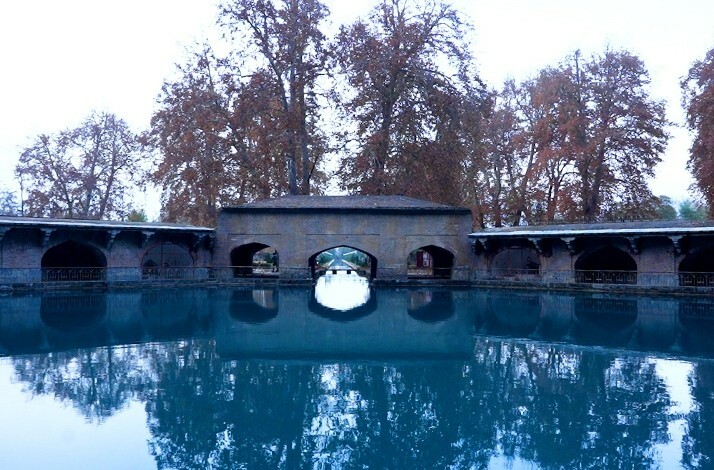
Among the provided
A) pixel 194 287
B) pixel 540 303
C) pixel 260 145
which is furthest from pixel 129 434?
pixel 260 145

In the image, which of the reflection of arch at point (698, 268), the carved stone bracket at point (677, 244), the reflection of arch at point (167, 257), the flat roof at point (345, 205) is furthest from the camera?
the reflection of arch at point (167, 257)

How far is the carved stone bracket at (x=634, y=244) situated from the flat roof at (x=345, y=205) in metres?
6.94

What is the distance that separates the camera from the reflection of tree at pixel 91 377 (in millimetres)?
7457

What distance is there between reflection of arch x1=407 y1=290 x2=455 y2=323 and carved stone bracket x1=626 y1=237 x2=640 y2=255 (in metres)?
7.00

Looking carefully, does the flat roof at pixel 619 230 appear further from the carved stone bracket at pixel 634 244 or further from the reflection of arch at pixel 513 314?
the reflection of arch at pixel 513 314

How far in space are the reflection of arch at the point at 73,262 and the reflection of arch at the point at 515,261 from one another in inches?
683

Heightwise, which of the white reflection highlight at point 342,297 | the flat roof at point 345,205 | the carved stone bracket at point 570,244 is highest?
the flat roof at point 345,205

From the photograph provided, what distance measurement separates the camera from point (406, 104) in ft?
101

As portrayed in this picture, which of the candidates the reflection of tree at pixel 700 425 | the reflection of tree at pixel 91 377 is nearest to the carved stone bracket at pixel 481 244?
the reflection of tree at pixel 700 425

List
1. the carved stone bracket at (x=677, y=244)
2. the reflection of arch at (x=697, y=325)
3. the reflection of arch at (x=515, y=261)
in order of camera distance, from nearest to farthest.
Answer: the reflection of arch at (x=697, y=325) → the carved stone bracket at (x=677, y=244) → the reflection of arch at (x=515, y=261)

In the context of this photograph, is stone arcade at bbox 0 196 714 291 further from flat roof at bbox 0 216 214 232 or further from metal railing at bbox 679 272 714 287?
metal railing at bbox 679 272 714 287

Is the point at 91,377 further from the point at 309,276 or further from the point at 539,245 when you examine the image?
the point at 539,245

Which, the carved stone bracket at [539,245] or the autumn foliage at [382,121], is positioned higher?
the autumn foliage at [382,121]

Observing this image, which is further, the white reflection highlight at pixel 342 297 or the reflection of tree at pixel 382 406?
the white reflection highlight at pixel 342 297
